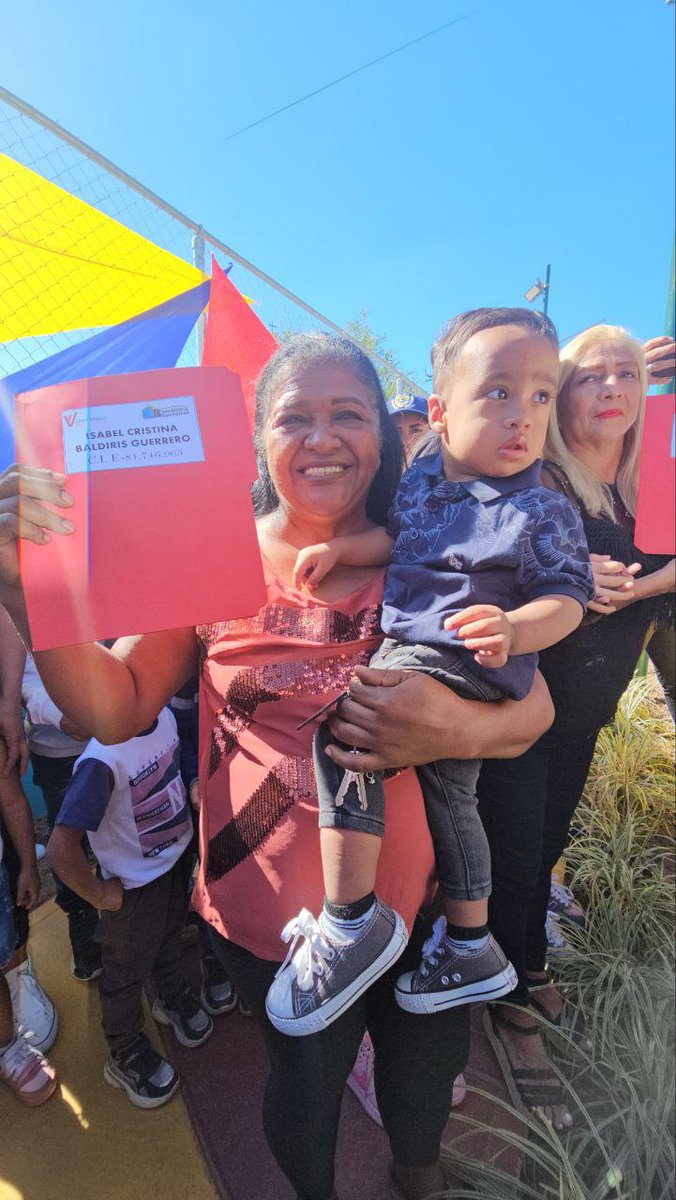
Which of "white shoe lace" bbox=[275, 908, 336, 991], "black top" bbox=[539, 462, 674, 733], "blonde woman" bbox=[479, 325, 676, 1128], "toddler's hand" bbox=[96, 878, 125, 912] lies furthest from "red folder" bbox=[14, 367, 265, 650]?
"toddler's hand" bbox=[96, 878, 125, 912]

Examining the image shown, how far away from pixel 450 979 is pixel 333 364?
52.9 inches

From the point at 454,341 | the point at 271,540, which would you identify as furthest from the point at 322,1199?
the point at 454,341

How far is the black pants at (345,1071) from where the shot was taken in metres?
1.11

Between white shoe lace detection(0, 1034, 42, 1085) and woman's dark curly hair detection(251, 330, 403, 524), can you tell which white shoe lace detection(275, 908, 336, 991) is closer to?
woman's dark curly hair detection(251, 330, 403, 524)

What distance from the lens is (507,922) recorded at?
1662 millimetres

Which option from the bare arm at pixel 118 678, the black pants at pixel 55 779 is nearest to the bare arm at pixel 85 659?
the bare arm at pixel 118 678

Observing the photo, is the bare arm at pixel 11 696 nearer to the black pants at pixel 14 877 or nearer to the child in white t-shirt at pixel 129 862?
the black pants at pixel 14 877

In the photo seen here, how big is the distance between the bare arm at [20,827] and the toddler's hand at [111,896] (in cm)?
33

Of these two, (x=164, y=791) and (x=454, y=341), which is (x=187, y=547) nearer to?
(x=454, y=341)

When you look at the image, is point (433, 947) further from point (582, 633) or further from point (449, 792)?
point (582, 633)

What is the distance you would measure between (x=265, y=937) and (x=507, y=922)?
91 centimetres

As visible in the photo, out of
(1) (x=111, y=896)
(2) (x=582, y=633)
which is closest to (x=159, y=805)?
(1) (x=111, y=896)

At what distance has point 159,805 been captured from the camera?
1.77 m

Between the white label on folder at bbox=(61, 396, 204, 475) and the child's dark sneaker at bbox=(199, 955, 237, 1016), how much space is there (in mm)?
1972
